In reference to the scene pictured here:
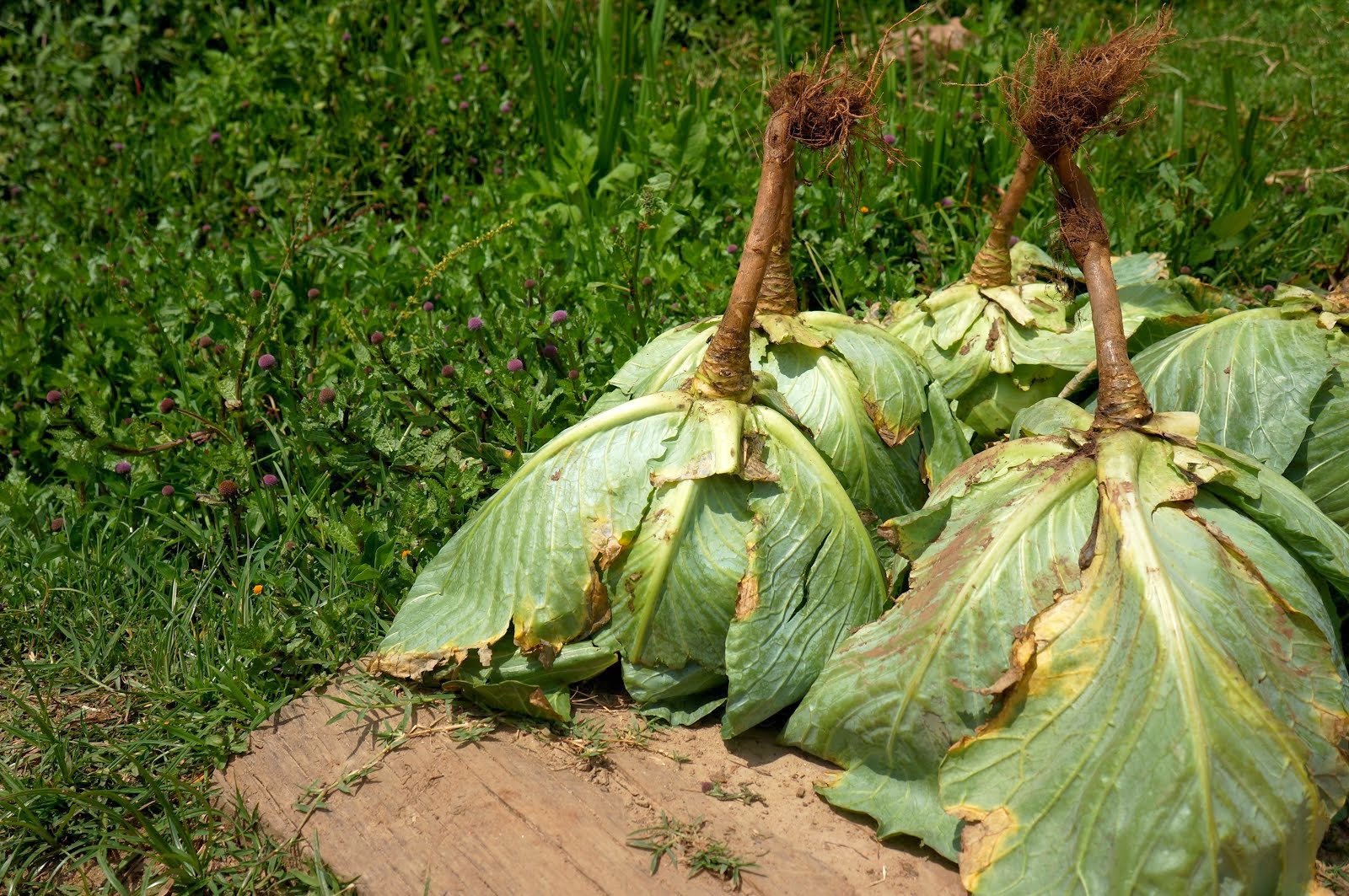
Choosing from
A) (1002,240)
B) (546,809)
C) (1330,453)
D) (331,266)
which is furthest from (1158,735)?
(331,266)

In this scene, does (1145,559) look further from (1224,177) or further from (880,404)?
(1224,177)

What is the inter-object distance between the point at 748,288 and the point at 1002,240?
3.08ft

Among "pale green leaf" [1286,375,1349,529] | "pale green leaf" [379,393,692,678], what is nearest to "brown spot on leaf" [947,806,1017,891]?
"pale green leaf" [379,393,692,678]

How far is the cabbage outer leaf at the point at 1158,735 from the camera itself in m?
1.93

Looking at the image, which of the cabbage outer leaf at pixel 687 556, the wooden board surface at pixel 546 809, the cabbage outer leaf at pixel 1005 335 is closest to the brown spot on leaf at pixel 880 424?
the cabbage outer leaf at pixel 687 556

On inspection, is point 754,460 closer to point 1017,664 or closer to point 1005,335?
point 1017,664

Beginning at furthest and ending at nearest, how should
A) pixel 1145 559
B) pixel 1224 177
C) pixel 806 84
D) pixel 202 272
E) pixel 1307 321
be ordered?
pixel 1224 177 → pixel 202 272 → pixel 1307 321 → pixel 806 84 → pixel 1145 559

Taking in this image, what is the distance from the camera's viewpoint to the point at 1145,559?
6.84 ft

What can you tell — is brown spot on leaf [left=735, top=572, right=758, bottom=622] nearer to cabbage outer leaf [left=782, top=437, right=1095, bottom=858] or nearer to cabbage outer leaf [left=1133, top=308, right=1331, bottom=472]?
cabbage outer leaf [left=782, top=437, right=1095, bottom=858]

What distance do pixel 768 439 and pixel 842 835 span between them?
82 cm

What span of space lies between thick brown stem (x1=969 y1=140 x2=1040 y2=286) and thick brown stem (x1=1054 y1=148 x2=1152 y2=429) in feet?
1.60

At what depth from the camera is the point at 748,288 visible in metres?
2.52

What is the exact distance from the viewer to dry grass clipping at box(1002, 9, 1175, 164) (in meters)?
2.41

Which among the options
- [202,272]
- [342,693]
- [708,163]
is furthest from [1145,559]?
[202,272]
